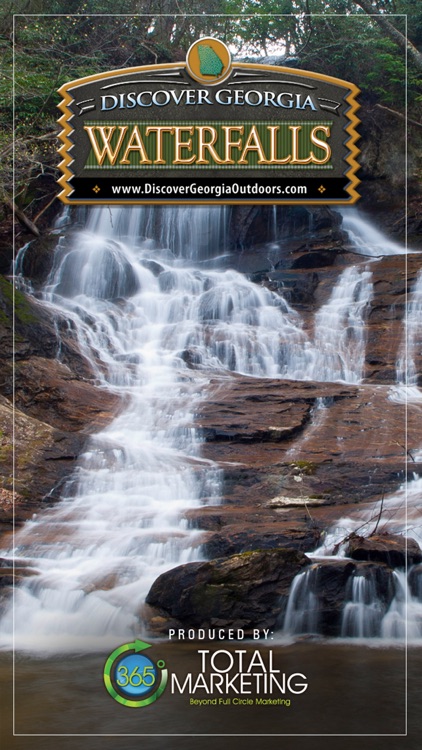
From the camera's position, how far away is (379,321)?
60.1 feet

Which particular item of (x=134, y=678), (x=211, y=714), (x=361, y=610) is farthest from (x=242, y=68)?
(x=361, y=610)

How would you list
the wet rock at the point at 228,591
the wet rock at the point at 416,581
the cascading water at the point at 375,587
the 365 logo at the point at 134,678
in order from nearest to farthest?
the 365 logo at the point at 134,678 < the wet rock at the point at 228,591 < the cascading water at the point at 375,587 < the wet rock at the point at 416,581

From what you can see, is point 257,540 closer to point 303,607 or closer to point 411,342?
point 303,607

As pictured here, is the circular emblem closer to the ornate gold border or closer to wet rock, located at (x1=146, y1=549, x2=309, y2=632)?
the ornate gold border

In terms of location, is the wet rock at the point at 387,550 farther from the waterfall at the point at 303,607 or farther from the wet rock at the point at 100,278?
the wet rock at the point at 100,278

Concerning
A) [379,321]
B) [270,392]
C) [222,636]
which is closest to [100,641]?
[222,636]

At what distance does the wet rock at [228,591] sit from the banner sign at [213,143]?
422 cm

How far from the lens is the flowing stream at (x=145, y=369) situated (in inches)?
358

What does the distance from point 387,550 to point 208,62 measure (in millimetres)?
5996

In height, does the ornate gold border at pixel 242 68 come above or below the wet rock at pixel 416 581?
above

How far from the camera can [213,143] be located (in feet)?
22.9

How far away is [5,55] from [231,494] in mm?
13871

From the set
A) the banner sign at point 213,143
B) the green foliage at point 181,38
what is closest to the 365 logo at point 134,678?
the banner sign at point 213,143

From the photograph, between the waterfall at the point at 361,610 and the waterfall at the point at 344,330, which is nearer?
the waterfall at the point at 361,610
